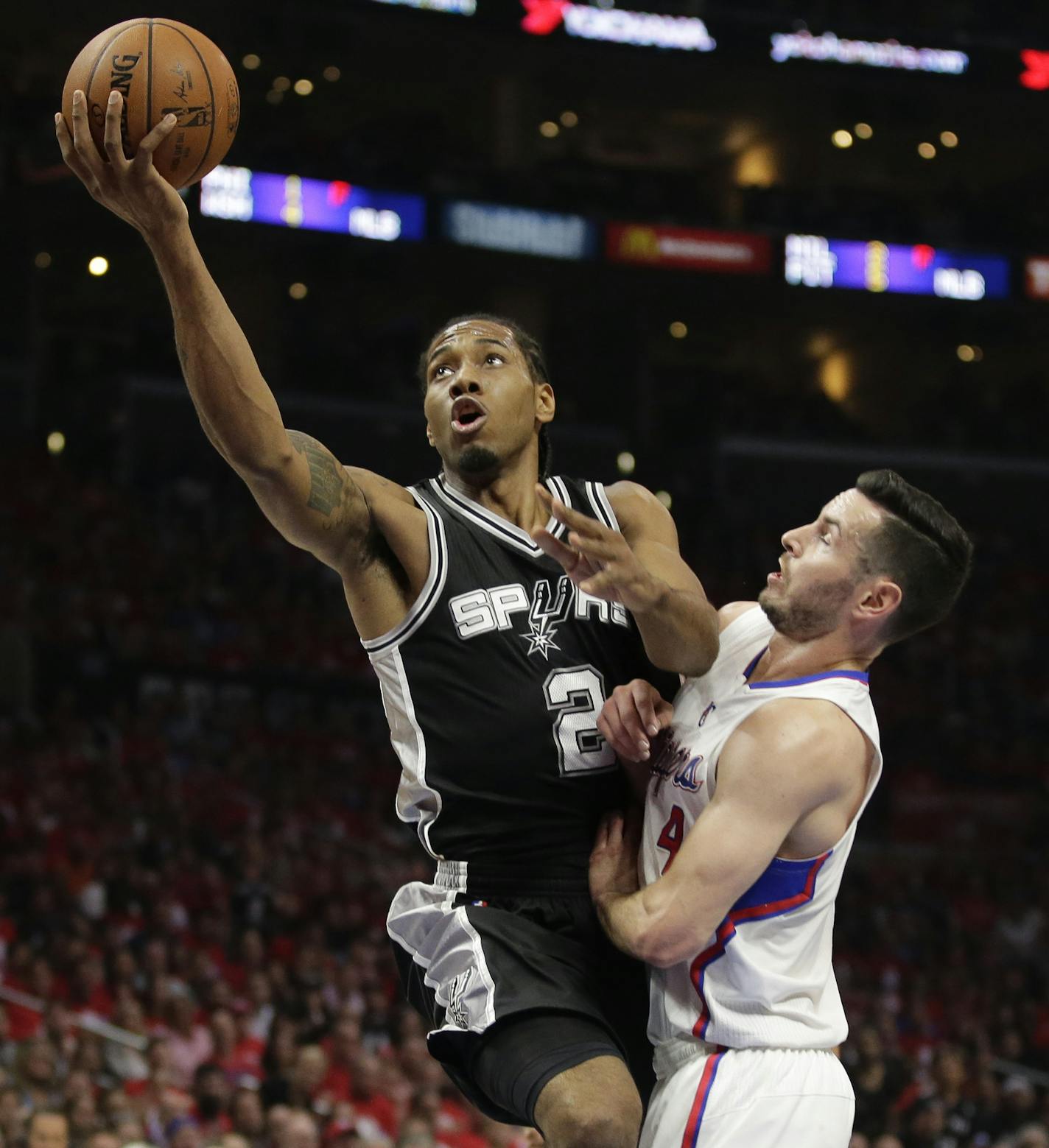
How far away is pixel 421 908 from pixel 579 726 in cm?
54

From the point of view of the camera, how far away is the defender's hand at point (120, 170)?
9.89ft

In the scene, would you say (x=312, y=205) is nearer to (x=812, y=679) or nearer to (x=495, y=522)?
(x=495, y=522)

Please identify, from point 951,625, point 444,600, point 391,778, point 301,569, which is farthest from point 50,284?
point 444,600

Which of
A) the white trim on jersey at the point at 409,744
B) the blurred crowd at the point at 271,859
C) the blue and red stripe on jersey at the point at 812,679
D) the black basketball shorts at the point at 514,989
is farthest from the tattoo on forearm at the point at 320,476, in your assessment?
the blurred crowd at the point at 271,859

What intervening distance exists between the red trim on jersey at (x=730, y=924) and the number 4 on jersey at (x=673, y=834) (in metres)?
0.19

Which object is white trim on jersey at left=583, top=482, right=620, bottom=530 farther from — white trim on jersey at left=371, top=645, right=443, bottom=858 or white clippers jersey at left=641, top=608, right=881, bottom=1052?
white trim on jersey at left=371, top=645, right=443, bottom=858

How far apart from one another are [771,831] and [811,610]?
51 cm

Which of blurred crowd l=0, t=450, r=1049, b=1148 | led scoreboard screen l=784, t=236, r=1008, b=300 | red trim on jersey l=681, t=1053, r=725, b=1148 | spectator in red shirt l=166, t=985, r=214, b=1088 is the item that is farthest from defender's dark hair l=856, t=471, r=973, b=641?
led scoreboard screen l=784, t=236, r=1008, b=300

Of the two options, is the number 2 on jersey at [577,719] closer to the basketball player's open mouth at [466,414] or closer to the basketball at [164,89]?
the basketball player's open mouth at [466,414]

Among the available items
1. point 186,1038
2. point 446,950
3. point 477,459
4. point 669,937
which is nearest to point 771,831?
point 669,937

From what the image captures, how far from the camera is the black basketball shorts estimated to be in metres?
3.24

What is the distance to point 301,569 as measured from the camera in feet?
59.4

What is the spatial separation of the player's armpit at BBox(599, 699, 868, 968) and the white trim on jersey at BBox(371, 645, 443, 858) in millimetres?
542

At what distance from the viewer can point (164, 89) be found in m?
3.21
